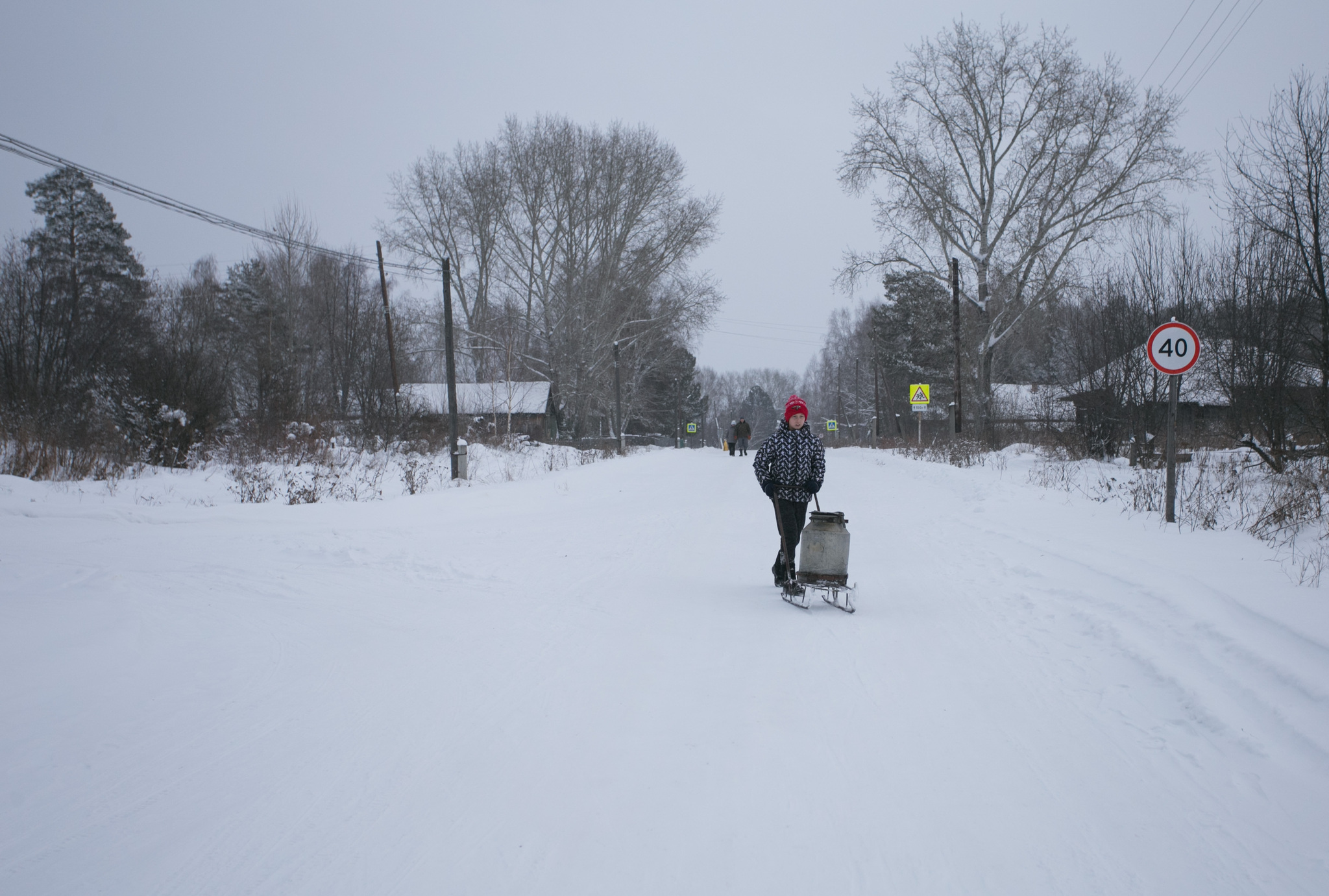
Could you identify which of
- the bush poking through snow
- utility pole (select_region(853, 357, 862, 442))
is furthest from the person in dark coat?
utility pole (select_region(853, 357, 862, 442))

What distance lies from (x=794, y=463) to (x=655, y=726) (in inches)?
146

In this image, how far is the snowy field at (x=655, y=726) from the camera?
8.89 feet

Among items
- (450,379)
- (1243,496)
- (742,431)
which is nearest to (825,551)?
(1243,496)

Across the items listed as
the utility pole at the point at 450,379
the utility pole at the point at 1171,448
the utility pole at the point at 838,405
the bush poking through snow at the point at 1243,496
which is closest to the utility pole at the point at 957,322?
the bush poking through snow at the point at 1243,496

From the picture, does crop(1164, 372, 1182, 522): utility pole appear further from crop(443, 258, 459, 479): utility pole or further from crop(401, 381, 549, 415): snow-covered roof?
crop(401, 381, 549, 415): snow-covered roof

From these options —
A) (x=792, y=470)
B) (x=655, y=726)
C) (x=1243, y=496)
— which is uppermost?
(x=792, y=470)

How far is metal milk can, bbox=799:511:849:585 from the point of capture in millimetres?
6512

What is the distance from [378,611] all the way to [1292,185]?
50.6 feet

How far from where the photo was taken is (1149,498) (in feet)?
34.5

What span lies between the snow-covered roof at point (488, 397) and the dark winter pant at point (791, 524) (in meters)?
25.8

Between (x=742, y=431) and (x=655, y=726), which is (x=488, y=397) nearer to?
(x=742, y=431)

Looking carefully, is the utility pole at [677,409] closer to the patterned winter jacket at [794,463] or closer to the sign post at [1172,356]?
the sign post at [1172,356]

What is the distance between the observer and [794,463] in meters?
7.09

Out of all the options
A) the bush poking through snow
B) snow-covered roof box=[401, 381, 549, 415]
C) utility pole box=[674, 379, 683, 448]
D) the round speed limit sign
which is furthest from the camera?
utility pole box=[674, 379, 683, 448]
